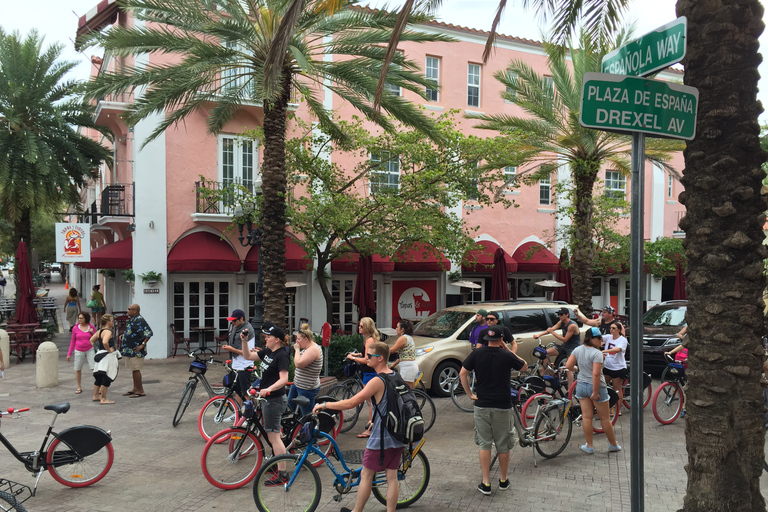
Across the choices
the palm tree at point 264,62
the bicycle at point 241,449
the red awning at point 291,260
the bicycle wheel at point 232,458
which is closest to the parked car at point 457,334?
the palm tree at point 264,62

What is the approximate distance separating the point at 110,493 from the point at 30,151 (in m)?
14.4

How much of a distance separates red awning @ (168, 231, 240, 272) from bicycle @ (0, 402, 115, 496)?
34.4 ft

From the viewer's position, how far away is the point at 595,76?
3.43 m

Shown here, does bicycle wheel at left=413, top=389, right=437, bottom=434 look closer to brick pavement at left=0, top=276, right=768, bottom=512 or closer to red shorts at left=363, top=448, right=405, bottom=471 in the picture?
brick pavement at left=0, top=276, right=768, bottom=512

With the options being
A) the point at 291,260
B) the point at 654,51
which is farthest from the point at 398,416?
the point at 291,260

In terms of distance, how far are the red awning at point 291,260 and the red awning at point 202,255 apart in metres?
0.44

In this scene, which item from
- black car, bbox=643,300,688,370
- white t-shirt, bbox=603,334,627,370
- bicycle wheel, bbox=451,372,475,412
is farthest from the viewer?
black car, bbox=643,300,688,370

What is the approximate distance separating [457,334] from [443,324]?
0.82 m

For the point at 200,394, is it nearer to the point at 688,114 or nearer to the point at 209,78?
the point at 209,78

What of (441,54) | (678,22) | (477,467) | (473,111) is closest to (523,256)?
(473,111)

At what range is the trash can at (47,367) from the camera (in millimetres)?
12922

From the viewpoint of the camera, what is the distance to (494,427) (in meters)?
6.80

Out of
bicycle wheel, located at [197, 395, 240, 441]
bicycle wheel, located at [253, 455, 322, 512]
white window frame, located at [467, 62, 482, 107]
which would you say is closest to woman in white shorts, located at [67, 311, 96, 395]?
bicycle wheel, located at [197, 395, 240, 441]

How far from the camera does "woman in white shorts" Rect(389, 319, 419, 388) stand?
9906 millimetres
